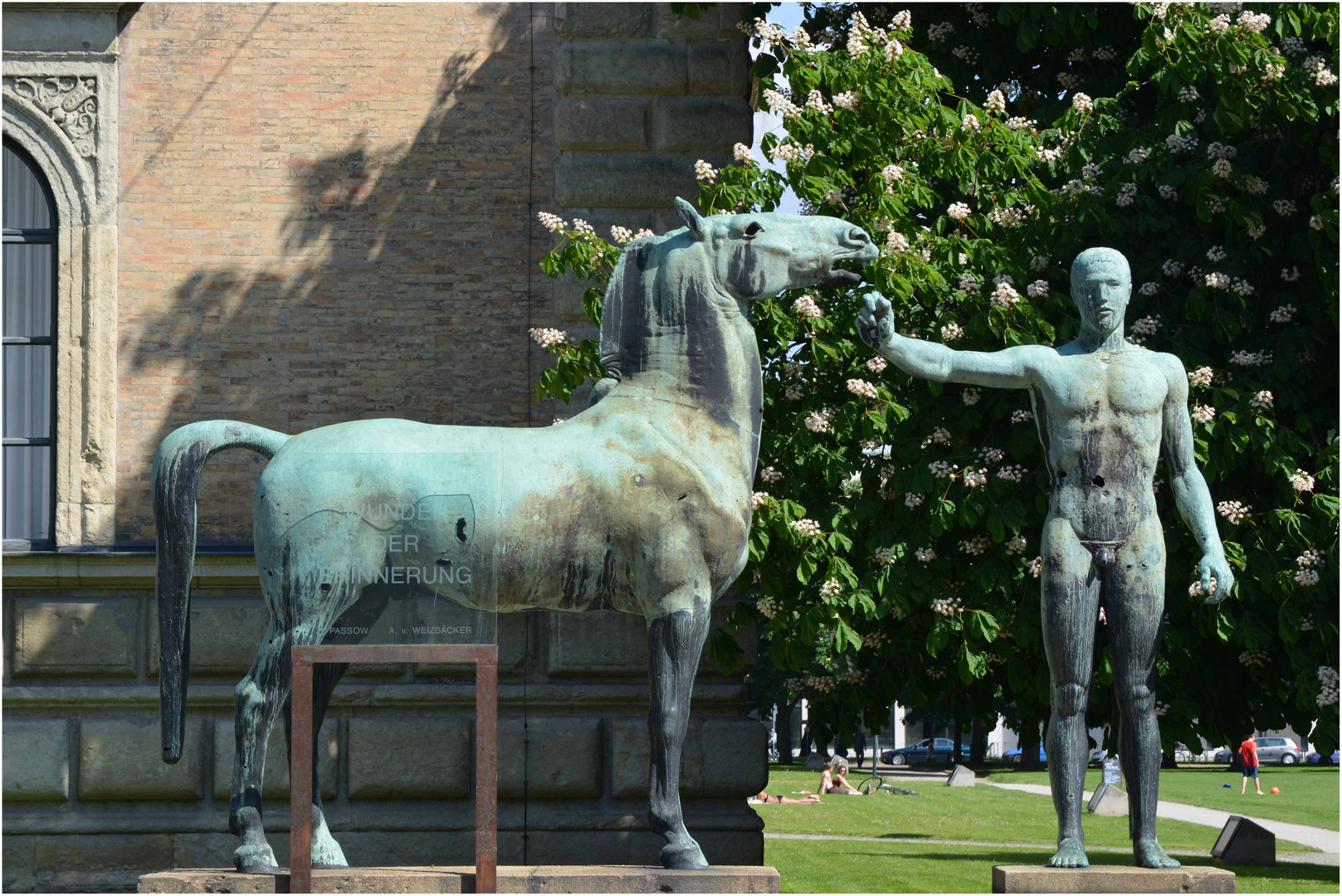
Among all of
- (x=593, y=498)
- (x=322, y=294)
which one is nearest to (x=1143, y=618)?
(x=593, y=498)

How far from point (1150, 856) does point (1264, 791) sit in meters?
32.2

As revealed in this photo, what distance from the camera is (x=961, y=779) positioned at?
39219mm

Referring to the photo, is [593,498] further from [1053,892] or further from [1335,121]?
[1335,121]

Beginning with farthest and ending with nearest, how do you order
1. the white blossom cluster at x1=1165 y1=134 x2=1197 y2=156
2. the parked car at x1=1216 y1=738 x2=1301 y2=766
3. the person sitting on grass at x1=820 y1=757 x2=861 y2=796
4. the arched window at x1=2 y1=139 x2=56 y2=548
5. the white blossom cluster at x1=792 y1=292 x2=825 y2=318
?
the parked car at x1=1216 y1=738 x2=1301 y2=766 < the person sitting on grass at x1=820 y1=757 x2=861 y2=796 < the arched window at x1=2 y1=139 x2=56 y2=548 < the white blossom cluster at x1=1165 y1=134 x2=1197 y2=156 < the white blossom cluster at x1=792 y1=292 x2=825 y2=318

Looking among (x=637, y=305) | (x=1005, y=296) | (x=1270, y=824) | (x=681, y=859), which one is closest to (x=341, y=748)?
(x=681, y=859)

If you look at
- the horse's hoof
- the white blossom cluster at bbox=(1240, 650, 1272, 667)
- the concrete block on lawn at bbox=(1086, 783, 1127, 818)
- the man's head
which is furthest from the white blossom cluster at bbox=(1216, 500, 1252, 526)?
the concrete block on lawn at bbox=(1086, 783, 1127, 818)

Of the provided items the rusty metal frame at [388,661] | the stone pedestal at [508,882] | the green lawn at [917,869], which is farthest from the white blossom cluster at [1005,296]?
the green lawn at [917,869]

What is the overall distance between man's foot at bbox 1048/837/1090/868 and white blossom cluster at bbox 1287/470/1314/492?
3.75m

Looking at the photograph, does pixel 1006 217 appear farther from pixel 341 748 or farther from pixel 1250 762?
pixel 1250 762

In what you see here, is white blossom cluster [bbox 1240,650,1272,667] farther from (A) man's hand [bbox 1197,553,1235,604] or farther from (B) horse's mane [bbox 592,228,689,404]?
(B) horse's mane [bbox 592,228,689,404]

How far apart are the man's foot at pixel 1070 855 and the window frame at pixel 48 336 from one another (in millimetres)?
7823

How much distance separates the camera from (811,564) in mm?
9891

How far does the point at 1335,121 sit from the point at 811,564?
4.35 meters

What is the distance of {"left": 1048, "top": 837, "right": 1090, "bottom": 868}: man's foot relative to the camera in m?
6.87
